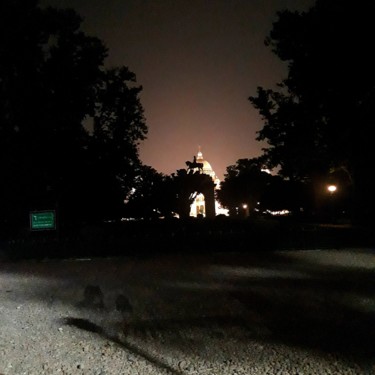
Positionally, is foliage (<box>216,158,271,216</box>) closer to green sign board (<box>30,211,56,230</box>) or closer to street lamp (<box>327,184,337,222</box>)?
street lamp (<box>327,184,337,222</box>)

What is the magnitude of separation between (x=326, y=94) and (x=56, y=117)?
50.6ft

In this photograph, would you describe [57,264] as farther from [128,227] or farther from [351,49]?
[351,49]

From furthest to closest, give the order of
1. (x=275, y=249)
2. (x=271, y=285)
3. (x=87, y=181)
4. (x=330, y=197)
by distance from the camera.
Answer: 1. (x=330, y=197)
2. (x=87, y=181)
3. (x=275, y=249)
4. (x=271, y=285)

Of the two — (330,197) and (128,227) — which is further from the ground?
(330,197)

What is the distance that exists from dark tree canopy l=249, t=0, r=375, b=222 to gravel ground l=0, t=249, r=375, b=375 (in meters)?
15.2

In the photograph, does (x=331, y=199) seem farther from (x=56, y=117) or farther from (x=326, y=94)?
(x=56, y=117)

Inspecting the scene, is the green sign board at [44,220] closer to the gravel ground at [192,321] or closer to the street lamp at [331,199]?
the gravel ground at [192,321]

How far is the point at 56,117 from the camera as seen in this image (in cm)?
2359

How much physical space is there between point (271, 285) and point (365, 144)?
18.6m

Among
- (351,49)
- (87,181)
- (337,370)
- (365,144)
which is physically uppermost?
(351,49)

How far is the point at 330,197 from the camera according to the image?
139ft

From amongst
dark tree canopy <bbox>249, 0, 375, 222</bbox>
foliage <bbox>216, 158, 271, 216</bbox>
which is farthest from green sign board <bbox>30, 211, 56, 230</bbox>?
foliage <bbox>216, 158, 271, 216</bbox>

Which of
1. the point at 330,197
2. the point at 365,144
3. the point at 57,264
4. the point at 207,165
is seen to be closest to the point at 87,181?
the point at 57,264

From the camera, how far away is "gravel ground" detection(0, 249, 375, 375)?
5.17 m
